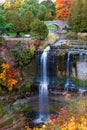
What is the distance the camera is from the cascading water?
75.3ft

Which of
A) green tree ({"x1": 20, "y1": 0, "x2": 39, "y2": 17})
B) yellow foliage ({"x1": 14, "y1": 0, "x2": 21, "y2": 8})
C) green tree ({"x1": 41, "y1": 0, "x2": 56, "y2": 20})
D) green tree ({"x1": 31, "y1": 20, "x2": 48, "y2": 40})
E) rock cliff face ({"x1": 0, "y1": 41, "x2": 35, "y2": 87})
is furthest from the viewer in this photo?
yellow foliage ({"x1": 14, "y1": 0, "x2": 21, "y2": 8})

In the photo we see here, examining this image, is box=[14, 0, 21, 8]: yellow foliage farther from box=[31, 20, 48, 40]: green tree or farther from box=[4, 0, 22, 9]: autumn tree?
box=[31, 20, 48, 40]: green tree

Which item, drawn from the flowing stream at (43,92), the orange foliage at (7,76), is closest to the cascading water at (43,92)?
the flowing stream at (43,92)

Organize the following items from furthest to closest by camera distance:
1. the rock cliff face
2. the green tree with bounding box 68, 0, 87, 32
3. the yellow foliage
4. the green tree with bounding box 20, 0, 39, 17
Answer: the yellow foliage, the green tree with bounding box 20, 0, 39, 17, the green tree with bounding box 68, 0, 87, 32, the rock cliff face

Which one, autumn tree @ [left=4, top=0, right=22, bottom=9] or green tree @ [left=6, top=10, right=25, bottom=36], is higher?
autumn tree @ [left=4, top=0, right=22, bottom=9]

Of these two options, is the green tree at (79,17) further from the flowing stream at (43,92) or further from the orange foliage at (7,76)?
the orange foliage at (7,76)

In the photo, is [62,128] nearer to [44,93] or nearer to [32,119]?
[32,119]

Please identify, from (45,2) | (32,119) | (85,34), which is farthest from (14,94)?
(45,2)

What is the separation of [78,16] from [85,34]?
203cm

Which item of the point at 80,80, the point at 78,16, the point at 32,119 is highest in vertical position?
the point at 78,16

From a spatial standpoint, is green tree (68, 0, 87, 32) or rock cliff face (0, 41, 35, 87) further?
green tree (68, 0, 87, 32)

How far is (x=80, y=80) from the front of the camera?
24828mm

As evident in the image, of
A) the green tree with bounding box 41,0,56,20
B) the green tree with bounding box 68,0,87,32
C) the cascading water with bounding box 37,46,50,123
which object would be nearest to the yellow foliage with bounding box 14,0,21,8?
the green tree with bounding box 41,0,56,20

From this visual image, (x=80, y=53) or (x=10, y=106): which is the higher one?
(x=80, y=53)
